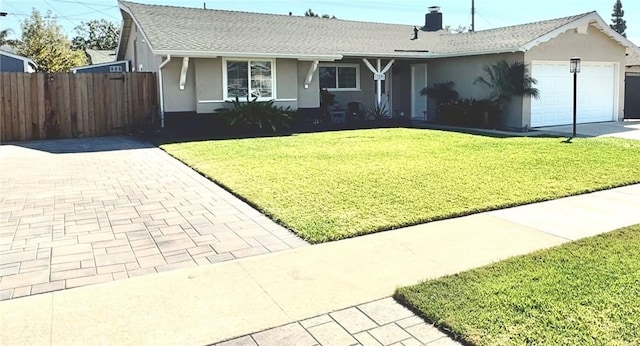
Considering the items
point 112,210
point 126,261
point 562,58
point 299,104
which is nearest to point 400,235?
point 126,261

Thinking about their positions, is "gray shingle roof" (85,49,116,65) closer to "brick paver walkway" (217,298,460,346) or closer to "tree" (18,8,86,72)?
"tree" (18,8,86,72)

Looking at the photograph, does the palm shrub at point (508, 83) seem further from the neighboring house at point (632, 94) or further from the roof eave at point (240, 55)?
the neighboring house at point (632, 94)

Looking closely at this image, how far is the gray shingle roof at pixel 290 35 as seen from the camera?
15.7 meters

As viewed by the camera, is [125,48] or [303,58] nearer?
[303,58]

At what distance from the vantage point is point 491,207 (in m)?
6.32

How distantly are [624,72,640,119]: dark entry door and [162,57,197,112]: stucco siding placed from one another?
55.2 feet

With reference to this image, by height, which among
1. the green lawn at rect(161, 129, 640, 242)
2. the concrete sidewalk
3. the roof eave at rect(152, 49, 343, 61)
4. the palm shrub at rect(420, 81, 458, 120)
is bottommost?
the concrete sidewalk

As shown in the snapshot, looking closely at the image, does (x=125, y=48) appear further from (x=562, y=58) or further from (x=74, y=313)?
(x=74, y=313)

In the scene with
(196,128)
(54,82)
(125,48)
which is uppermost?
(125,48)

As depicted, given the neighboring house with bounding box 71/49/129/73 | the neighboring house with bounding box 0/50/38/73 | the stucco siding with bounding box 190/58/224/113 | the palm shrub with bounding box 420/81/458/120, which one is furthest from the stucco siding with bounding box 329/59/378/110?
the neighboring house with bounding box 0/50/38/73

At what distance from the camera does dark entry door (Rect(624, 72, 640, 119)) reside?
21.0m

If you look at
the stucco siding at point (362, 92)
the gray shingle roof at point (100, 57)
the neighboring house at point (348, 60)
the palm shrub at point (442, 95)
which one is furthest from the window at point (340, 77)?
the gray shingle roof at point (100, 57)

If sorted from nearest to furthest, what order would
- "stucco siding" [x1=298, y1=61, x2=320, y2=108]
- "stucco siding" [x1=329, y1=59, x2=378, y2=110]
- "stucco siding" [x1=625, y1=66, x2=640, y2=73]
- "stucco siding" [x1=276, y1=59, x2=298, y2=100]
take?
"stucco siding" [x1=276, y1=59, x2=298, y2=100] < "stucco siding" [x1=298, y1=61, x2=320, y2=108] < "stucco siding" [x1=329, y1=59, x2=378, y2=110] < "stucco siding" [x1=625, y1=66, x2=640, y2=73]

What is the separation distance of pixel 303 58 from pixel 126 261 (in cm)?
1290
